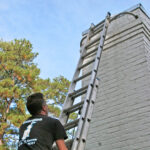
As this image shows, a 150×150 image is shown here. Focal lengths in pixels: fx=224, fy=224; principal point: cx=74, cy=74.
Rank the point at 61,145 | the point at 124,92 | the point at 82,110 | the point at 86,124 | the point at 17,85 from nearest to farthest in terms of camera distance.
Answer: the point at 61,145 → the point at 86,124 → the point at 82,110 → the point at 124,92 → the point at 17,85

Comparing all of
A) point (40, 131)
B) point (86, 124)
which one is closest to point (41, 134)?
point (40, 131)

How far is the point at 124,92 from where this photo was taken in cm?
425

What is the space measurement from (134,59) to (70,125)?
209 centimetres

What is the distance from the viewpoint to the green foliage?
38.6 ft

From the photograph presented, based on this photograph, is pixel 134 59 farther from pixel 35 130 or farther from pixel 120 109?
pixel 35 130

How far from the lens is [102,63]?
202 inches

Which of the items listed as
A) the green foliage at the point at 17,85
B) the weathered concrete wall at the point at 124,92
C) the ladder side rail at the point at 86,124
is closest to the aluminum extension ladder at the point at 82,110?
the ladder side rail at the point at 86,124

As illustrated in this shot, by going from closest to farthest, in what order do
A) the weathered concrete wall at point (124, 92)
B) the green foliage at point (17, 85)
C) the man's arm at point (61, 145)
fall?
1. the man's arm at point (61, 145)
2. the weathered concrete wall at point (124, 92)
3. the green foliage at point (17, 85)

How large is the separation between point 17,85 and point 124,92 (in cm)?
1030

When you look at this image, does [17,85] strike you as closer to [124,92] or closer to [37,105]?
[124,92]

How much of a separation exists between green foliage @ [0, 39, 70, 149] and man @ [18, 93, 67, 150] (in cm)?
960

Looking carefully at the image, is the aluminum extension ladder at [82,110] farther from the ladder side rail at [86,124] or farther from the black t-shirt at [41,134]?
the black t-shirt at [41,134]

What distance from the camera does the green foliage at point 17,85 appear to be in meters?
11.8

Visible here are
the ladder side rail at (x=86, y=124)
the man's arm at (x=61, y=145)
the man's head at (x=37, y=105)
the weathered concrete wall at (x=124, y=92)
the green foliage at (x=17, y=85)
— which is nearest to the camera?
the man's arm at (x=61, y=145)
